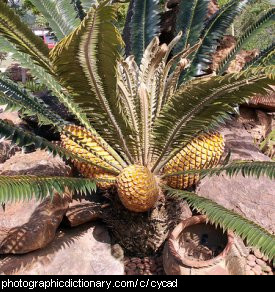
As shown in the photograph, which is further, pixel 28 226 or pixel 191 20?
pixel 191 20

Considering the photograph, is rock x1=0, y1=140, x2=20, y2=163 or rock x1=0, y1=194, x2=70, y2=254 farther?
rock x1=0, y1=140, x2=20, y2=163

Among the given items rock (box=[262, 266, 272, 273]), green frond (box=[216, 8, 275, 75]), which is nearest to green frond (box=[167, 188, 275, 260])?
rock (box=[262, 266, 272, 273])

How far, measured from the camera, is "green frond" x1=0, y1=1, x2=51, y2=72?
89.0 inches

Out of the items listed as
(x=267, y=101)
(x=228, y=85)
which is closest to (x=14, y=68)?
(x=267, y=101)

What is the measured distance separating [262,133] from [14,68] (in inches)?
326

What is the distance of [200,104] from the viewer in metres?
2.57

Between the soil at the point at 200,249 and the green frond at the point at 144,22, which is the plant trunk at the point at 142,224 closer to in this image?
the soil at the point at 200,249

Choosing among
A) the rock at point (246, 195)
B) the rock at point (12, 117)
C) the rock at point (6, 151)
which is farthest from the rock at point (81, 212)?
the rock at point (12, 117)

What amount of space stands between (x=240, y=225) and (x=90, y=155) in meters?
1.24

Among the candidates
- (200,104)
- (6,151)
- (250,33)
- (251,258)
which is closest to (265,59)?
(250,33)

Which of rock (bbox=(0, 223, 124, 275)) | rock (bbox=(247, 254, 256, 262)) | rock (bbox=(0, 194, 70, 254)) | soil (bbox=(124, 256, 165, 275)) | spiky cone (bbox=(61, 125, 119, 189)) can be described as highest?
spiky cone (bbox=(61, 125, 119, 189))

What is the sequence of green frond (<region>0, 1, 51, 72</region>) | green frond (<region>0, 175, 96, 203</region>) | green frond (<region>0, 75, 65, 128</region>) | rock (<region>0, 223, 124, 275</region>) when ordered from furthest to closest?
green frond (<region>0, 75, 65, 128</region>)
rock (<region>0, 223, 124, 275</region>)
green frond (<region>0, 1, 51, 72</region>)
green frond (<region>0, 175, 96, 203</region>)

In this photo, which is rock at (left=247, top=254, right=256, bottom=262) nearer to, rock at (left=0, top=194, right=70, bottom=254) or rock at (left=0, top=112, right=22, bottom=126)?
rock at (left=0, top=194, right=70, bottom=254)

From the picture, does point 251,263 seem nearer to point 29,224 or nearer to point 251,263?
point 251,263
